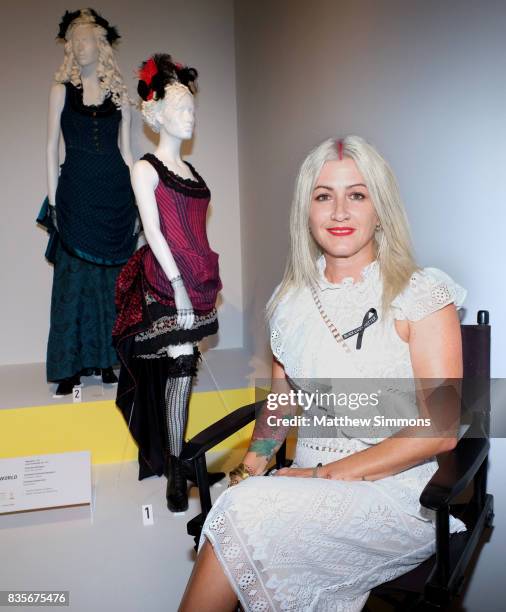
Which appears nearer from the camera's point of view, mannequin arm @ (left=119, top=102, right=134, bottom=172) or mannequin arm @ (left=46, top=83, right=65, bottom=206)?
mannequin arm @ (left=46, top=83, right=65, bottom=206)

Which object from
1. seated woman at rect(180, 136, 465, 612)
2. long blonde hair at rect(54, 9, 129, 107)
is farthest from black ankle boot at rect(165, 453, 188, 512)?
long blonde hair at rect(54, 9, 129, 107)

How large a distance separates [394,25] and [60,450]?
Answer: 2.47m

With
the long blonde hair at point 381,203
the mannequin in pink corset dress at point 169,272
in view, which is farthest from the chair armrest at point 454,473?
the mannequin in pink corset dress at point 169,272

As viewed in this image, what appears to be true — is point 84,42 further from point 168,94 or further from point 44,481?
point 44,481

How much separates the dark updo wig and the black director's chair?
149 centimetres

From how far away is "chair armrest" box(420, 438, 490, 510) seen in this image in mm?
1434

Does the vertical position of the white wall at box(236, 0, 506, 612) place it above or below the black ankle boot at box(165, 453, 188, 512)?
above

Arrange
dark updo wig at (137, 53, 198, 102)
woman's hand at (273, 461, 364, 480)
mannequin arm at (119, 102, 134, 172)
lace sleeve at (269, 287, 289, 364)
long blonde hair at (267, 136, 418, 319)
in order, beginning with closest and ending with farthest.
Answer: woman's hand at (273, 461, 364, 480)
long blonde hair at (267, 136, 418, 319)
lace sleeve at (269, 287, 289, 364)
dark updo wig at (137, 53, 198, 102)
mannequin arm at (119, 102, 134, 172)

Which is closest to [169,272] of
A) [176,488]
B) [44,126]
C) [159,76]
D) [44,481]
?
[159,76]

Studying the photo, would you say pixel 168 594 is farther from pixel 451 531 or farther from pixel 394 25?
pixel 394 25

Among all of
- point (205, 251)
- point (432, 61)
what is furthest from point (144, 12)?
point (432, 61)

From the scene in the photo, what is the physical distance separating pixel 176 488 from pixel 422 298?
5.43ft

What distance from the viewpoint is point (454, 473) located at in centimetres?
154

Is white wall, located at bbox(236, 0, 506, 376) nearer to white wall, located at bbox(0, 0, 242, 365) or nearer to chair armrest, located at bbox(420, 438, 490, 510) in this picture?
chair armrest, located at bbox(420, 438, 490, 510)
